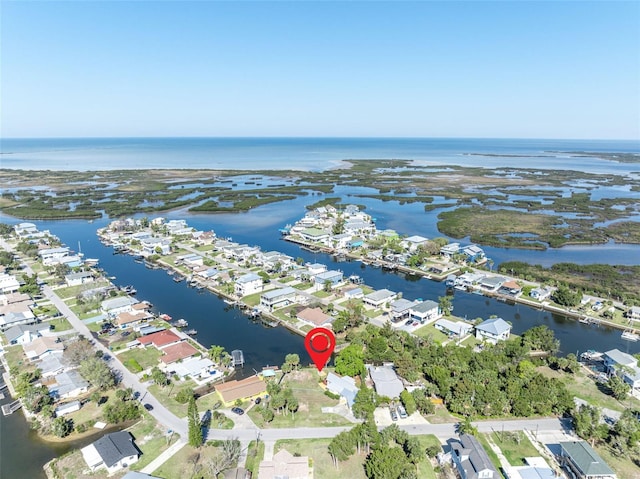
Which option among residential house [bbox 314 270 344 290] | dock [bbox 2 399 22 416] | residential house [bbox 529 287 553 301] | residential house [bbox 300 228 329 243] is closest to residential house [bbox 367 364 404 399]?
residential house [bbox 314 270 344 290]

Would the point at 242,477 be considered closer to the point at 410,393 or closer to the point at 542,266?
the point at 410,393

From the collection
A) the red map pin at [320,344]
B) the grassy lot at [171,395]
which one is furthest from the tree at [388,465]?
the grassy lot at [171,395]

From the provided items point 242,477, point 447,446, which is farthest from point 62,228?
point 447,446

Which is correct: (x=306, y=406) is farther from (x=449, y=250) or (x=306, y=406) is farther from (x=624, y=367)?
(x=449, y=250)

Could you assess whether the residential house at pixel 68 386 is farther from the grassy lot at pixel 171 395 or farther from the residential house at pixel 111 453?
the residential house at pixel 111 453

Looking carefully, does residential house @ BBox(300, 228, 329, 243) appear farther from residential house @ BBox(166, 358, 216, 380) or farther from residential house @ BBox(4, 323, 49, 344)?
residential house @ BBox(4, 323, 49, 344)

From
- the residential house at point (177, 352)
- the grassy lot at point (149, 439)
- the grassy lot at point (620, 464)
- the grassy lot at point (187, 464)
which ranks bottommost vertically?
the grassy lot at point (149, 439)
